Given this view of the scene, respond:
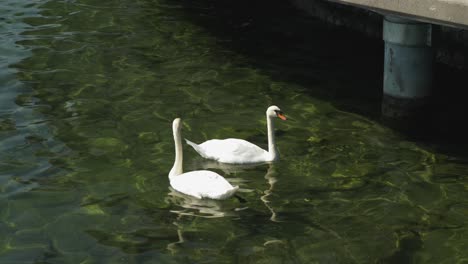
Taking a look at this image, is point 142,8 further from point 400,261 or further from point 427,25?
point 400,261

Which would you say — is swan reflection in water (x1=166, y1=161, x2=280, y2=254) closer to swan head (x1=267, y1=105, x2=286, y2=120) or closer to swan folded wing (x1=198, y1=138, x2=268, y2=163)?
swan folded wing (x1=198, y1=138, x2=268, y2=163)

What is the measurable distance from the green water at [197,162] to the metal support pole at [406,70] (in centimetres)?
54

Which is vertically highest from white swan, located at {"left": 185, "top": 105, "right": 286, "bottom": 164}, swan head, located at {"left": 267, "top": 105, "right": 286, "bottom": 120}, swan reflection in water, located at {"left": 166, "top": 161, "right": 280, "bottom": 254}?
swan head, located at {"left": 267, "top": 105, "right": 286, "bottom": 120}

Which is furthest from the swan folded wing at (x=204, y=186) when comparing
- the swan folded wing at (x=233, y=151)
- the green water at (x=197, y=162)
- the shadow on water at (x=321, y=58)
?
the shadow on water at (x=321, y=58)

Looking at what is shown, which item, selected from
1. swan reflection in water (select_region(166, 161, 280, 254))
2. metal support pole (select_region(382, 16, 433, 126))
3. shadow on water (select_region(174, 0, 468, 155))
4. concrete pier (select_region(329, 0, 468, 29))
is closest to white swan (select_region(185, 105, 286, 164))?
swan reflection in water (select_region(166, 161, 280, 254))

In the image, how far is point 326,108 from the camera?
43.7ft

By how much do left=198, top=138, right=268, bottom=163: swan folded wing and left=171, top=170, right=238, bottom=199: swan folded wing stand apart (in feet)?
3.04

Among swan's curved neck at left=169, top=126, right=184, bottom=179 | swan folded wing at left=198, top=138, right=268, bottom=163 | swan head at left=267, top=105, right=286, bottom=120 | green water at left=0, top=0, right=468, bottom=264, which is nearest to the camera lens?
green water at left=0, top=0, right=468, bottom=264

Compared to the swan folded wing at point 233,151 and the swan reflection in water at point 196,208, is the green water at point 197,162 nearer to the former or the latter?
the swan reflection in water at point 196,208

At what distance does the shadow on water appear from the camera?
509 inches

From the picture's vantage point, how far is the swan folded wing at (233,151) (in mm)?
11148

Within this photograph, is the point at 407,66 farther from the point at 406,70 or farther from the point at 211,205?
the point at 211,205

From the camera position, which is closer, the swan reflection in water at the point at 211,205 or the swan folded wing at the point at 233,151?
the swan reflection in water at the point at 211,205

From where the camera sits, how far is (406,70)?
12.7m
